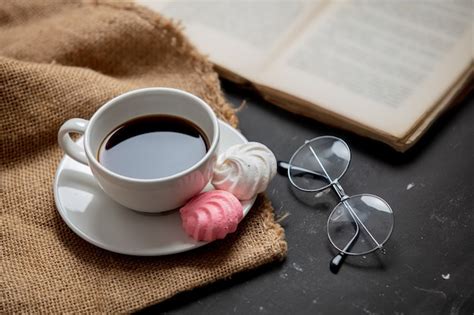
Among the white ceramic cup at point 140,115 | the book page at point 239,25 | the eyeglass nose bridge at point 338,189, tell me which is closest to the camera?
the white ceramic cup at point 140,115

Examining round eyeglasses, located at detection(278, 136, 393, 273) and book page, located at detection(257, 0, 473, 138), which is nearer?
round eyeglasses, located at detection(278, 136, 393, 273)

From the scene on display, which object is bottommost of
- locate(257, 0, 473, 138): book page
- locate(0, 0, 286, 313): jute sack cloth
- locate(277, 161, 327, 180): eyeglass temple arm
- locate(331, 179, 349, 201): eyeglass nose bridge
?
locate(0, 0, 286, 313): jute sack cloth

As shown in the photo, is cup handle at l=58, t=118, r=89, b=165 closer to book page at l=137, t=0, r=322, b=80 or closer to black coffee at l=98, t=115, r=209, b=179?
black coffee at l=98, t=115, r=209, b=179

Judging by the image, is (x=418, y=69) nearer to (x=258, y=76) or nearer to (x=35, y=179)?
(x=258, y=76)

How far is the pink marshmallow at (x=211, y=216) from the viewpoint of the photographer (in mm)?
709

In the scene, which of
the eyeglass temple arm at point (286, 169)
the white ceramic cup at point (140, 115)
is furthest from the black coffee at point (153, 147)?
the eyeglass temple arm at point (286, 169)

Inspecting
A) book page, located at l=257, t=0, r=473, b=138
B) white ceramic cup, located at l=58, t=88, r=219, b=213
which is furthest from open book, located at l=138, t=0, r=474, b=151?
white ceramic cup, located at l=58, t=88, r=219, b=213

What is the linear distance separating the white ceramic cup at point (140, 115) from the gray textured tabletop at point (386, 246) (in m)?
0.11

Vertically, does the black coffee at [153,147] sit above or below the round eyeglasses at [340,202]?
below

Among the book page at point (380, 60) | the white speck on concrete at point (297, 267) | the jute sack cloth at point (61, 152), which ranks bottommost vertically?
the jute sack cloth at point (61, 152)

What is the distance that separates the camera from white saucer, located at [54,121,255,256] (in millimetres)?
726

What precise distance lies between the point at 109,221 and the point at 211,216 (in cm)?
13

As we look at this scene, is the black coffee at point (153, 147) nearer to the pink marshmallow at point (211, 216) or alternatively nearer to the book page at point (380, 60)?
the pink marshmallow at point (211, 216)

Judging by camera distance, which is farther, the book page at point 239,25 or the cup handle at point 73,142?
the book page at point 239,25
